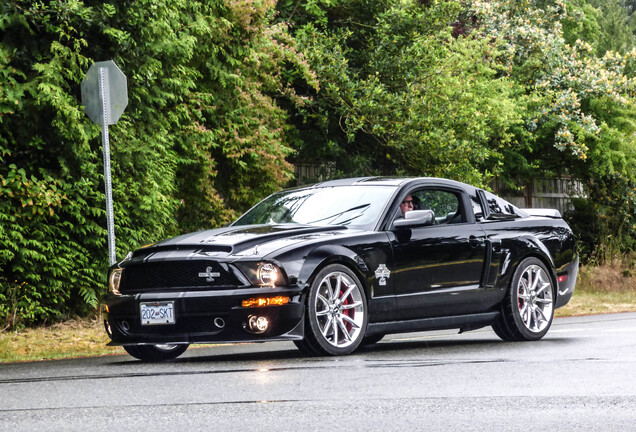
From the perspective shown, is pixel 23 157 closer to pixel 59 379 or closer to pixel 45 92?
pixel 45 92

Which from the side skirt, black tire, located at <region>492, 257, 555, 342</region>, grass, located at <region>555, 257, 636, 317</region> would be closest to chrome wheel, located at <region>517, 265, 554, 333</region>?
black tire, located at <region>492, 257, 555, 342</region>

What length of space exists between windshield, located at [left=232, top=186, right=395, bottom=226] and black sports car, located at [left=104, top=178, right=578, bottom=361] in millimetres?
18

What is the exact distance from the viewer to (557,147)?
2330 centimetres

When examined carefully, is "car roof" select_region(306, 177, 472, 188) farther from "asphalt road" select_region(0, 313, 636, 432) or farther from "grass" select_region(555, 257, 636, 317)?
"grass" select_region(555, 257, 636, 317)

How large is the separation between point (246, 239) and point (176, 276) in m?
0.64

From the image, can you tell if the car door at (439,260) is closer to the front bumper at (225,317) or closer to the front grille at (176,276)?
the front bumper at (225,317)

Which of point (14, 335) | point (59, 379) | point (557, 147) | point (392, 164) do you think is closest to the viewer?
point (59, 379)

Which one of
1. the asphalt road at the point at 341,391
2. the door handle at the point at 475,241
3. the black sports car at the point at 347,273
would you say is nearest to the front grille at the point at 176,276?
the black sports car at the point at 347,273

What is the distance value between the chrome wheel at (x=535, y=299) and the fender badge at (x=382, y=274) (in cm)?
190

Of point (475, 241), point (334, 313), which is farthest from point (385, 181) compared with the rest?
point (334, 313)

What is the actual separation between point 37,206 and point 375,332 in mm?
4662

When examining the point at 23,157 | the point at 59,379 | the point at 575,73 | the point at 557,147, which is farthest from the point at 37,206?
the point at 575,73

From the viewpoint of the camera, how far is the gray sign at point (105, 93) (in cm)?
1178

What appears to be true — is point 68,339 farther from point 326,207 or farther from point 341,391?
point 341,391
